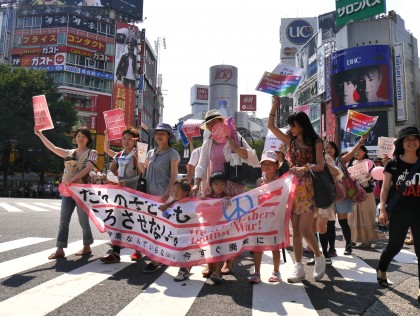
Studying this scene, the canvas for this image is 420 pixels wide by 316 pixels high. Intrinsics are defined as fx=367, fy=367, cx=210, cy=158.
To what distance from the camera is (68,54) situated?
43312 millimetres

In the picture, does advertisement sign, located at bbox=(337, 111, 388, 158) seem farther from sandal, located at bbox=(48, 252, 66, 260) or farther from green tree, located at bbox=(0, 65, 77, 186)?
sandal, located at bbox=(48, 252, 66, 260)

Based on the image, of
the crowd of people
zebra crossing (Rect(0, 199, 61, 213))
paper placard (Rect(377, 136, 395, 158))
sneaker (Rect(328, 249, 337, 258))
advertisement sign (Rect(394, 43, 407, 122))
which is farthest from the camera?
advertisement sign (Rect(394, 43, 407, 122))

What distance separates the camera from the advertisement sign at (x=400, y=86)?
116ft

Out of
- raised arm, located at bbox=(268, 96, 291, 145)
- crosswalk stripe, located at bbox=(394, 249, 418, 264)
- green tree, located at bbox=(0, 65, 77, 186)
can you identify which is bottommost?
crosswalk stripe, located at bbox=(394, 249, 418, 264)

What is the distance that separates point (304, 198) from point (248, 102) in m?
98.0

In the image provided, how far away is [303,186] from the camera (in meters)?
3.90

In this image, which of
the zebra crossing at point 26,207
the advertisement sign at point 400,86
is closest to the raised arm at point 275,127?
the zebra crossing at point 26,207

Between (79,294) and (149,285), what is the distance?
699 millimetres

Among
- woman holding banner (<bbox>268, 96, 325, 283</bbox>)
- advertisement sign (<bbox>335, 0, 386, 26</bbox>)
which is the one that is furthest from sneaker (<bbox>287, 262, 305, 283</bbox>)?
advertisement sign (<bbox>335, 0, 386, 26</bbox>)

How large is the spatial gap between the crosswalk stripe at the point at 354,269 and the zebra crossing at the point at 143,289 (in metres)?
0.01

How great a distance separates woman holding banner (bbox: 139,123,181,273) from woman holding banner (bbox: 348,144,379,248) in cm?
342

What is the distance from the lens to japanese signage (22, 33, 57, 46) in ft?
143

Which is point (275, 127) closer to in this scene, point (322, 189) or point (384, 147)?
point (322, 189)

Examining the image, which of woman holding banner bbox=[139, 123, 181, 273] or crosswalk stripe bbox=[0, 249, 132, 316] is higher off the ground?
woman holding banner bbox=[139, 123, 181, 273]
